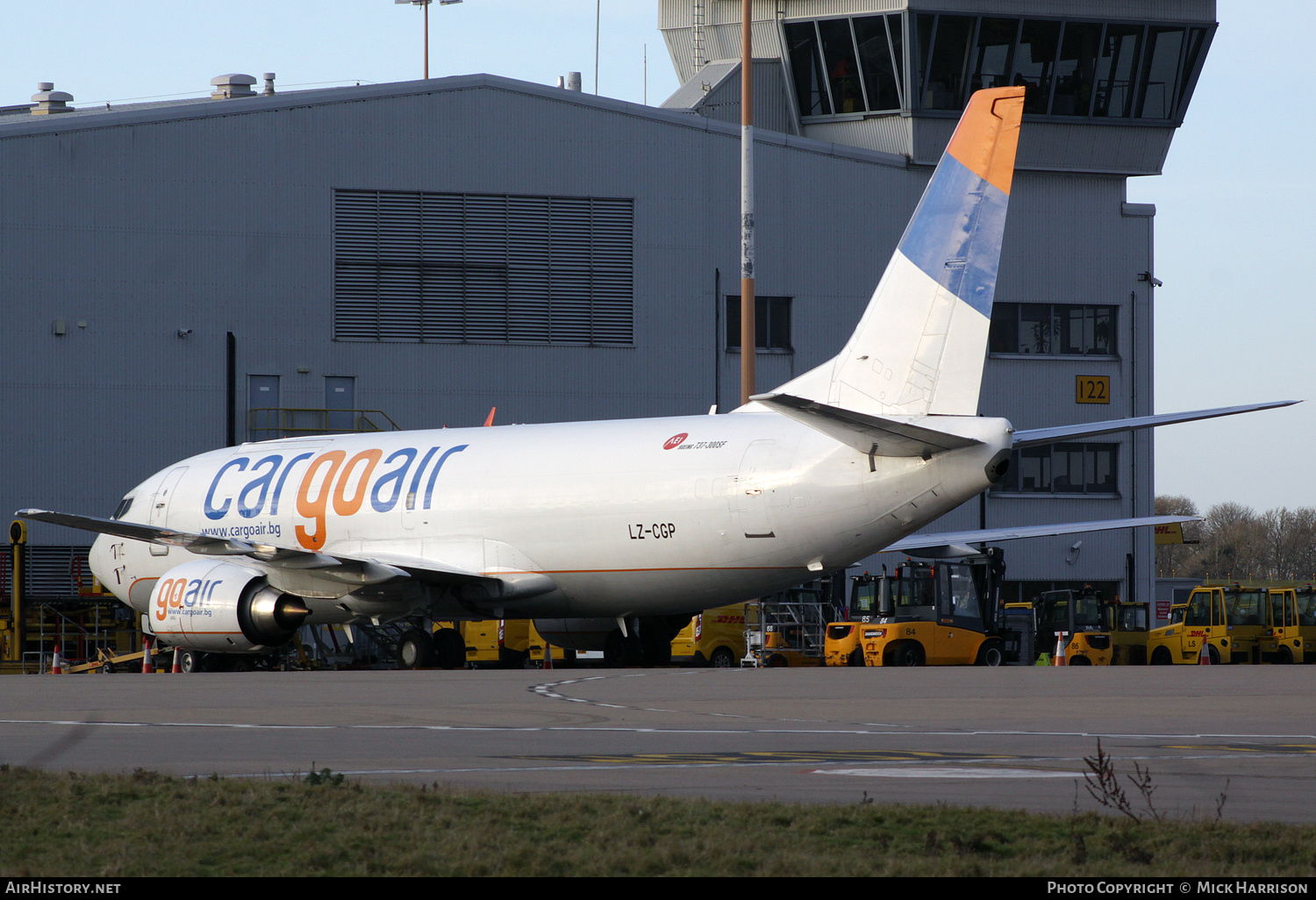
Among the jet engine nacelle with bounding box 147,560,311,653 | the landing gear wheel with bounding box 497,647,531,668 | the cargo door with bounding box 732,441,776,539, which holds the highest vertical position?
the cargo door with bounding box 732,441,776,539

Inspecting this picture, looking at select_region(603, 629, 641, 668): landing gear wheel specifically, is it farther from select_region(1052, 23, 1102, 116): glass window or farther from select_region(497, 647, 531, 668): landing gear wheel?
select_region(1052, 23, 1102, 116): glass window

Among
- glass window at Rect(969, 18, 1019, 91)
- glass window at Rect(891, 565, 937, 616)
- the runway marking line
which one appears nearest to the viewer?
the runway marking line

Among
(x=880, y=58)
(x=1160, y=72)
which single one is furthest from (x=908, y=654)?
(x=1160, y=72)

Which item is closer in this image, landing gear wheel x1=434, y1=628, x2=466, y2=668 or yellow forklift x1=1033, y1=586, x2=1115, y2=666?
landing gear wheel x1=434, y1=628, x2=466, y2=668

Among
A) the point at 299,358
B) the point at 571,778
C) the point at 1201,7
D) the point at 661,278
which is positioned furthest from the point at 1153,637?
the point at 571,778

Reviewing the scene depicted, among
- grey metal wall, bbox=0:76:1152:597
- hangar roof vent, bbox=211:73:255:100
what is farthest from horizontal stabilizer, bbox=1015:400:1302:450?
hangar roof vent, bbox=211:73:255:100

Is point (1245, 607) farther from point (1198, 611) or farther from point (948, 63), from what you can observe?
point (948, 63)

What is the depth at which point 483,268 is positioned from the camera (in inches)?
1742

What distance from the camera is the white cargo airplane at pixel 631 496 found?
1994 cm

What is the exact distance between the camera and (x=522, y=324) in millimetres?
44656

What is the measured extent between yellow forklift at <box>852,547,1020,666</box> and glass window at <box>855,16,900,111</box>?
1888 cm

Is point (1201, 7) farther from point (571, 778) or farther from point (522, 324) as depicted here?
point (571, 778)

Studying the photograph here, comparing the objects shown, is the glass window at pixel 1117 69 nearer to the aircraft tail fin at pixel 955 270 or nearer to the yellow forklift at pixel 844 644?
the yellow forklift at pixel 844 644

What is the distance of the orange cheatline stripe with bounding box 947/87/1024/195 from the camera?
19750mm
